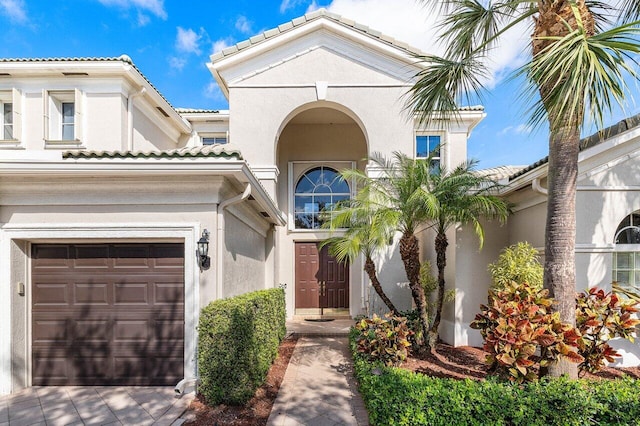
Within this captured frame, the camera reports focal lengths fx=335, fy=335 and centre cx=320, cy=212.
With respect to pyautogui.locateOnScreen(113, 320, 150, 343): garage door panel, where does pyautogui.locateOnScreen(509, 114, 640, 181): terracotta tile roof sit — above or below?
above

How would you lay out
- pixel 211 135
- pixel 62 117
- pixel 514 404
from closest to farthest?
1. pixel 514 404
2. pixel 62 117
3. pixel 211 135

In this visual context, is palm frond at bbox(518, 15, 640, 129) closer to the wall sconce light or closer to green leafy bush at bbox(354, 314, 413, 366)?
green leafy bush at bbox(354, 314, 413, 366)

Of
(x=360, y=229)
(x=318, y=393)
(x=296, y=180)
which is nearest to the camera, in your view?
(x=318, y=393)

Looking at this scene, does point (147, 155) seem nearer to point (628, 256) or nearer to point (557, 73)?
point (557, 73)

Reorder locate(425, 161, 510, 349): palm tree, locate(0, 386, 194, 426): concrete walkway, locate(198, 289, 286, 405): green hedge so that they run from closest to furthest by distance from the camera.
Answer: locate(0, 386, 194, 426): concrete walkway
locate(198, 289, 286, 405): green hedge
locate(425, 161, 510, 349): palm tree

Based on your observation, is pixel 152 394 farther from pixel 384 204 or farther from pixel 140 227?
pixel 384 204

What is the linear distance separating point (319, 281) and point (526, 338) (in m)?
8.62

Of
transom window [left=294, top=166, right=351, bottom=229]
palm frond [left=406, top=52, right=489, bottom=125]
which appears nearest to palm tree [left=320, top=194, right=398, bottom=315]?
palm frond [left=406, top=52, right=489, bottom=125]

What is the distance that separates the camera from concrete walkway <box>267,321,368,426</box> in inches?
188

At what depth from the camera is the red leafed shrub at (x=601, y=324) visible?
16.2ft

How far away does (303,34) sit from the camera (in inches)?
407

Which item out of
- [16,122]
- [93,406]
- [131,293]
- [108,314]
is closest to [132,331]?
[108,314]

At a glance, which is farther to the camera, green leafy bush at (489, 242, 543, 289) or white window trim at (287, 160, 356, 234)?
white window trim at (287, 160, 356, 234)

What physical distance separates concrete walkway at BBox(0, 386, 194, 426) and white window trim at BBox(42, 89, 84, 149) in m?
7.31
